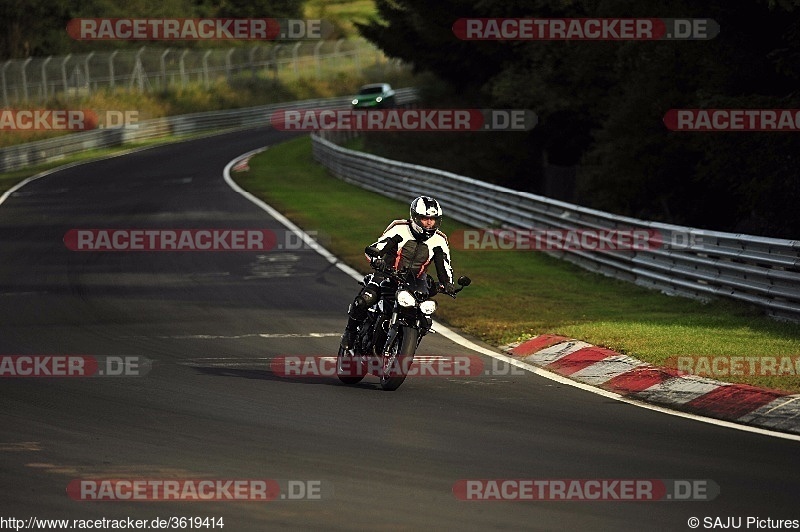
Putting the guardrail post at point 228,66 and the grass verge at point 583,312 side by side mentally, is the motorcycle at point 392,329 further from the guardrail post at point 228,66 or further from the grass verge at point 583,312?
the guardrail post at point 228,66

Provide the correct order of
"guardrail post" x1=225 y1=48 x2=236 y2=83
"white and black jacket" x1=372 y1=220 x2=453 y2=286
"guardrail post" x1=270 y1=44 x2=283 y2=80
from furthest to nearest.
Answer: "guardrail post" x1=270 y1=44 x2=283 y2=80, "guardrail post" x1=225 y1=48 x2=236 y2=83, "white and black jacket" x1=372 y1=220 x2=453 y2=286

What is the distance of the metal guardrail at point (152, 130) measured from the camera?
179ft

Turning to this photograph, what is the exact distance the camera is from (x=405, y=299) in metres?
12.0

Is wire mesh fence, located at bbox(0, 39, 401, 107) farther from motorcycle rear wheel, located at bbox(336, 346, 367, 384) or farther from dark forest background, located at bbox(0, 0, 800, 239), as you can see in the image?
motorcycle rear wheel, located at bbox(336, 346, 367, 384)

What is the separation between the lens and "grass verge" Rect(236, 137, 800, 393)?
14547mm

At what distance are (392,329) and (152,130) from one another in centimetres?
5565

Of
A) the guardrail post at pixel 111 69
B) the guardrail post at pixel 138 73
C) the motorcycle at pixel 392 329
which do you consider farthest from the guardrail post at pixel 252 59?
the motorcycle at pixel 392 329

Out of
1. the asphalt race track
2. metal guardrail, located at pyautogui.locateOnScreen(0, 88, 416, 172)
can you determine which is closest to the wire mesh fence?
metal guardrail, located at pyautogui.locateOnScreen(0, 88, 416, 172)

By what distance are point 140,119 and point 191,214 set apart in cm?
3585

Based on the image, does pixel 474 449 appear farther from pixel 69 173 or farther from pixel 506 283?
pixel 69 173

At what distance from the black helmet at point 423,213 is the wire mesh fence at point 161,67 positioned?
52050 mm

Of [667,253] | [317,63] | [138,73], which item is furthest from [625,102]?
[317,63]

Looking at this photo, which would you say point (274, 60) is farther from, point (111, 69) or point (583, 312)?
Answer: point (583, 312)

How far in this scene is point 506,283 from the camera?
21.8 metres
